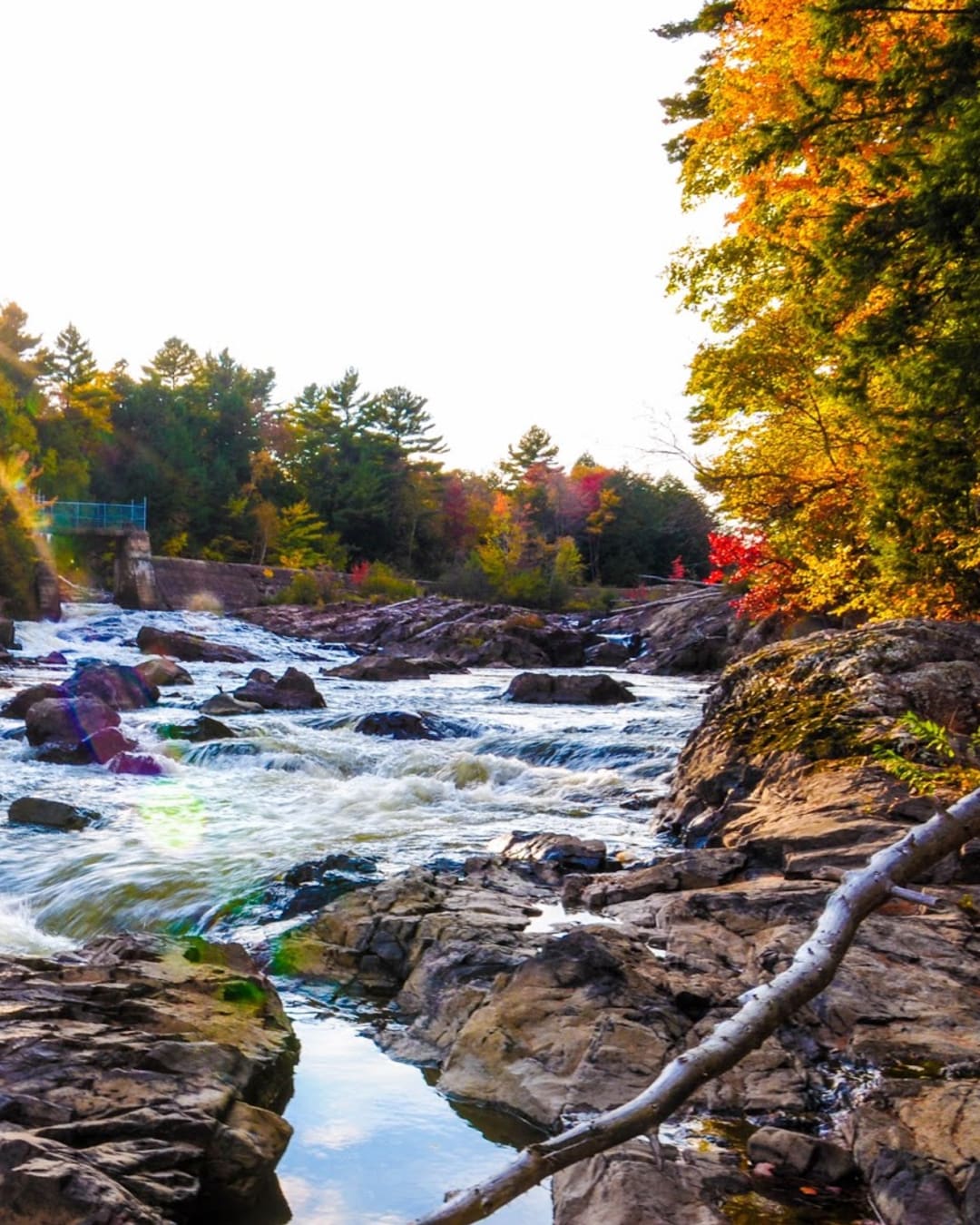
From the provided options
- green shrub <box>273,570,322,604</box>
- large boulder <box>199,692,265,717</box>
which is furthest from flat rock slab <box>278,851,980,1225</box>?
green shrub <box>273,570,322,604</box>

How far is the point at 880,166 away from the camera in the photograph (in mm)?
8422

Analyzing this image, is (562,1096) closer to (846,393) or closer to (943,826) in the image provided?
(943,826)

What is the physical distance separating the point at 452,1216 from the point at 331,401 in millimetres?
62679

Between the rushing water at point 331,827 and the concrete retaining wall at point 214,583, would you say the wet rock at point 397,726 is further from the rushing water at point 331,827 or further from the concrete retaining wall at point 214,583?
the concrete retaining wall at point 214,583

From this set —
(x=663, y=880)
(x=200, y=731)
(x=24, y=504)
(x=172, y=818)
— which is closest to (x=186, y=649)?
(x=24, y=504)

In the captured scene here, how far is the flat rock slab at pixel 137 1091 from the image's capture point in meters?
2.79

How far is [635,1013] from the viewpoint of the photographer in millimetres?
4188

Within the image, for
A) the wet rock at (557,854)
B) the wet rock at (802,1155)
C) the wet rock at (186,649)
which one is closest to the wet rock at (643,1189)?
the wet rock at (802,1155)

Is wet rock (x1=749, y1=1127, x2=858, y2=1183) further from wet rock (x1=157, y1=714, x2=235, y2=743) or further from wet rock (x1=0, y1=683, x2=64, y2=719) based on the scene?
wet rock (x1=0, y1=683, x2=64, y2=719)

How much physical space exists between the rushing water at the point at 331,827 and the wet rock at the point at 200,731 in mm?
218

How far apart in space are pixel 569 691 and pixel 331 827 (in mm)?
11340

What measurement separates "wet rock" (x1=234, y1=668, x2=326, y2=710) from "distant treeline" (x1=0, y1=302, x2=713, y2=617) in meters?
26.0

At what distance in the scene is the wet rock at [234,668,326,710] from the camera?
57.0ft

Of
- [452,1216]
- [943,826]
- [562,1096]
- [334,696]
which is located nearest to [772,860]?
[562,1096]
